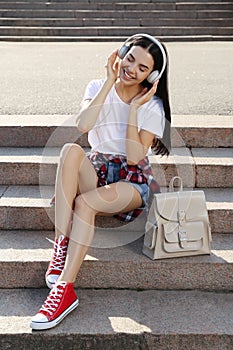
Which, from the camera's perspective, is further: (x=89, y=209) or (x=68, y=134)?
(x=68, y=134)

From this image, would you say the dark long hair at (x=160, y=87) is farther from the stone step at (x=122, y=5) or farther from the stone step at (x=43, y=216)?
the stone step at (x=122, y=5)

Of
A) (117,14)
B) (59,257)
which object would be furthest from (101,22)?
(59,257)

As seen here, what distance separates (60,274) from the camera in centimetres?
307

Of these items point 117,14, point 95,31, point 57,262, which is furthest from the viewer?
Result: point 117,14

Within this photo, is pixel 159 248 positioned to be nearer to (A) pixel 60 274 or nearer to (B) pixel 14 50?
(A) pixel 60 274

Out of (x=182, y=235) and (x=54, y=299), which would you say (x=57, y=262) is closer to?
(x=54, y=299)

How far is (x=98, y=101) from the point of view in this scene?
11.0ft

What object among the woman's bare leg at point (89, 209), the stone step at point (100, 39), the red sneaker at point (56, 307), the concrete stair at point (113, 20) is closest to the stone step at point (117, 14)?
the concrete stair at point (113, 20)

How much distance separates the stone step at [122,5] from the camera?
1341 cm

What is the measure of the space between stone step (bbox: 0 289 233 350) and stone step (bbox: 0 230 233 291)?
4.8 inches

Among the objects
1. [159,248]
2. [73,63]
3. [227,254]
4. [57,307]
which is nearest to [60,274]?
[57,307]

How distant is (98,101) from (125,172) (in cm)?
45

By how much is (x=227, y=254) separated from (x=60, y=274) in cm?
99

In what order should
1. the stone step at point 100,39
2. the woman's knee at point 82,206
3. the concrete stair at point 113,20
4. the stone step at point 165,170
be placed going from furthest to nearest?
the concrete stair at point 113,20 → the stone step at point 100,39 → the stone step at point 165,170 → the woman's knee at point 82,206
